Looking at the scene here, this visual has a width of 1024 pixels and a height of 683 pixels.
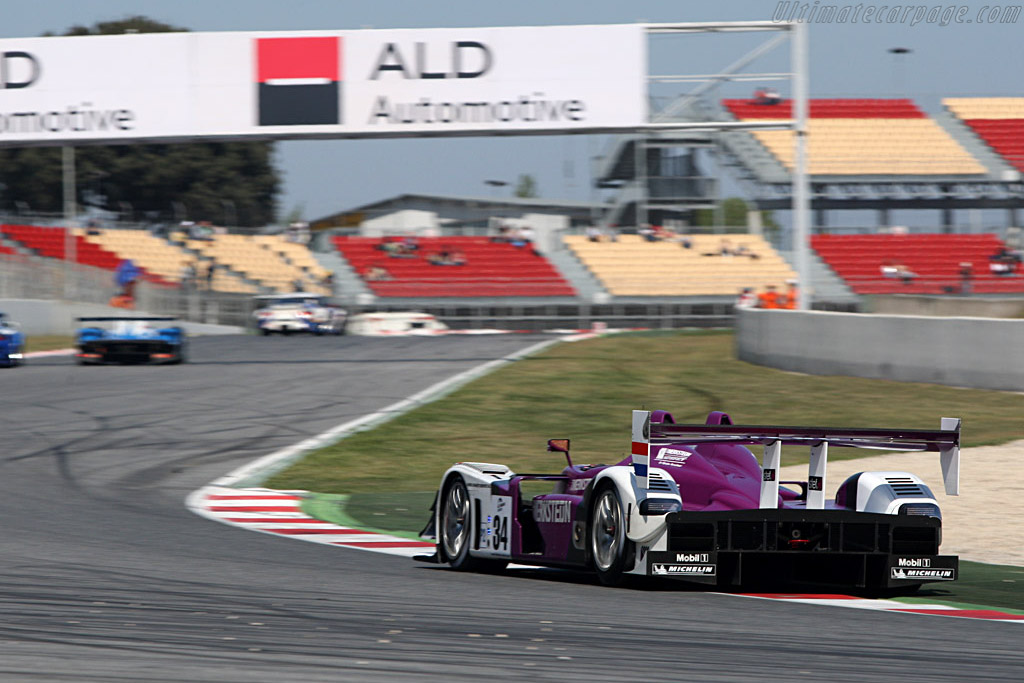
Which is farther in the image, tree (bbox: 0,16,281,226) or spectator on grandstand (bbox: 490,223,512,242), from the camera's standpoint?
tree (bbox: 0,16,281,226)

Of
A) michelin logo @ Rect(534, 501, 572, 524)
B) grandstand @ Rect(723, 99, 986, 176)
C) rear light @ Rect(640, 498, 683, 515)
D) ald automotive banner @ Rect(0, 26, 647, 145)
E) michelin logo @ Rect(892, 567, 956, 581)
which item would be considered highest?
grandstand @ Rect(723, 99, 986, 176)

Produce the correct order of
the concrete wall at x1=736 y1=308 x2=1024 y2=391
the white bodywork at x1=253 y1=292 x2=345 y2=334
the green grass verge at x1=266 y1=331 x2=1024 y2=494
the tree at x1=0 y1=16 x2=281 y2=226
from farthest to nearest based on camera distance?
the tree at x1=0 y1=16 x2=281 y2=226 → the white bodywork at x1=253 y1=292 x2=345 y2=334 → the concrete wall at x1=736 y1=308 x2=1024 y2=391 → the green grass verge at x1=266 y1=331 x2=1024 y2=494

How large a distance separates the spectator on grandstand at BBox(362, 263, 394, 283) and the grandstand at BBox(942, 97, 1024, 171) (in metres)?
25.4

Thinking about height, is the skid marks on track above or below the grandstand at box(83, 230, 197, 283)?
below

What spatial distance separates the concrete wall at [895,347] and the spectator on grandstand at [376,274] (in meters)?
22.4

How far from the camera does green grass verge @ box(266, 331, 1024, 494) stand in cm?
1279

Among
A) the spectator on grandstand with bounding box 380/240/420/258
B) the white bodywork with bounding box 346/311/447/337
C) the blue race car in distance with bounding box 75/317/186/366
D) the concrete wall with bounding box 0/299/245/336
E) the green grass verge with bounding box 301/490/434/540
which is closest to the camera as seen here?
the green grass verge with bounding box 301/490/434/540

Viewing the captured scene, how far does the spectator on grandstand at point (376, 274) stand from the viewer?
44375mm

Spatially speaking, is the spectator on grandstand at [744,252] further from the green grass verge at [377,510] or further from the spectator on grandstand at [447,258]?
the green grass verge at [377,510]

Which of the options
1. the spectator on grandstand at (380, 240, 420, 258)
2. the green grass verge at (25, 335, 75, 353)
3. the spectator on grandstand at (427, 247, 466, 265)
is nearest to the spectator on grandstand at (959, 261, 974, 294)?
the spectator on grandstand at (427, 247, 466, 265)

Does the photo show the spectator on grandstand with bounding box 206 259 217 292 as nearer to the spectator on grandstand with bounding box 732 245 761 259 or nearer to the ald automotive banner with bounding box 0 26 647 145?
the spectator on grandstand with bounding box 732 245 761 259

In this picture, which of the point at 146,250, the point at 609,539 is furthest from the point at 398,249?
the point at 609,539

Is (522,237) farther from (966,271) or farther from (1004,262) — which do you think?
(1004,262)

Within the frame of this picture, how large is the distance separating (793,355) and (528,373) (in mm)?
4044
